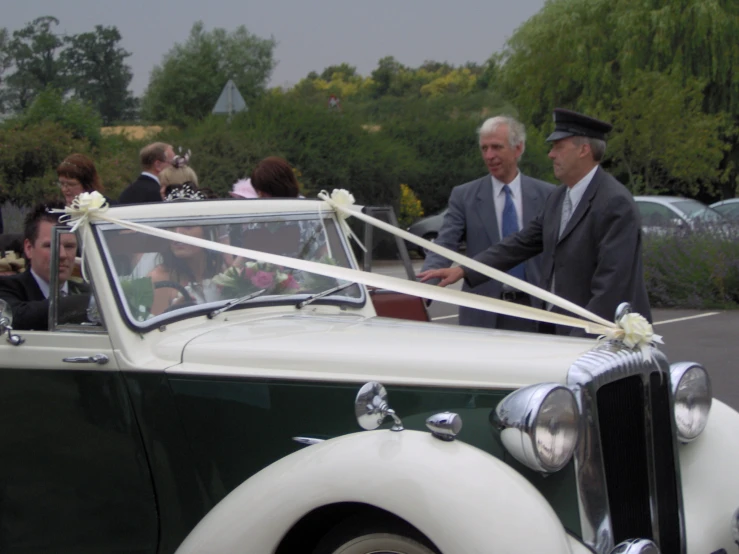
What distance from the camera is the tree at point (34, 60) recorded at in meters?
37.6

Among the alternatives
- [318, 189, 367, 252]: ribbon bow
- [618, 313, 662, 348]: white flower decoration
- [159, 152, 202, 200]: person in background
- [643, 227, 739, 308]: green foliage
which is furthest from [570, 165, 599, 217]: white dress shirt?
[643, 227, 739, 308]: green foliage

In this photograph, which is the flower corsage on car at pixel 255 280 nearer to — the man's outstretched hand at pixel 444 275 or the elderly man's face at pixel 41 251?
→ the elderly man's face at pixel 41 251

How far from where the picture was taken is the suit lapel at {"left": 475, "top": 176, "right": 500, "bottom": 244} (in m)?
5.13

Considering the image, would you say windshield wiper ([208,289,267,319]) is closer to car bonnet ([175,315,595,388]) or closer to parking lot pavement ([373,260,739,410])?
car bonnet ([175,315,595,388])

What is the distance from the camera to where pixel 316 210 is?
4.08 metres

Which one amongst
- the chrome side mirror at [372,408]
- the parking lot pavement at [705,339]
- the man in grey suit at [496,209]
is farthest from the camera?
the parking lot pavement at [705,339]

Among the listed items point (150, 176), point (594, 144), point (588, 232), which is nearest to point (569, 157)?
point (594, 144)

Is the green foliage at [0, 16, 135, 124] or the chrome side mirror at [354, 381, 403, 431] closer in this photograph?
the chrome side mirror at [354, 381, 403, 431]

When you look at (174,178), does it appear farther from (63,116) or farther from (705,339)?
(63,116)

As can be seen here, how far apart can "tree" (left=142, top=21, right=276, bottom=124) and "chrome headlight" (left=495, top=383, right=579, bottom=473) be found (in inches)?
1492

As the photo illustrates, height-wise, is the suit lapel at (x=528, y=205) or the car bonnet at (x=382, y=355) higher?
the suit lapel at (x=528, y=205)

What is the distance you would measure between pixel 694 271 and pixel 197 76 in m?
34.0

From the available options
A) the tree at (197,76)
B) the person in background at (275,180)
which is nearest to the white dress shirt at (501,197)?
the person in background at (275,180)

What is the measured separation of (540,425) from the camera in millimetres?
2604
